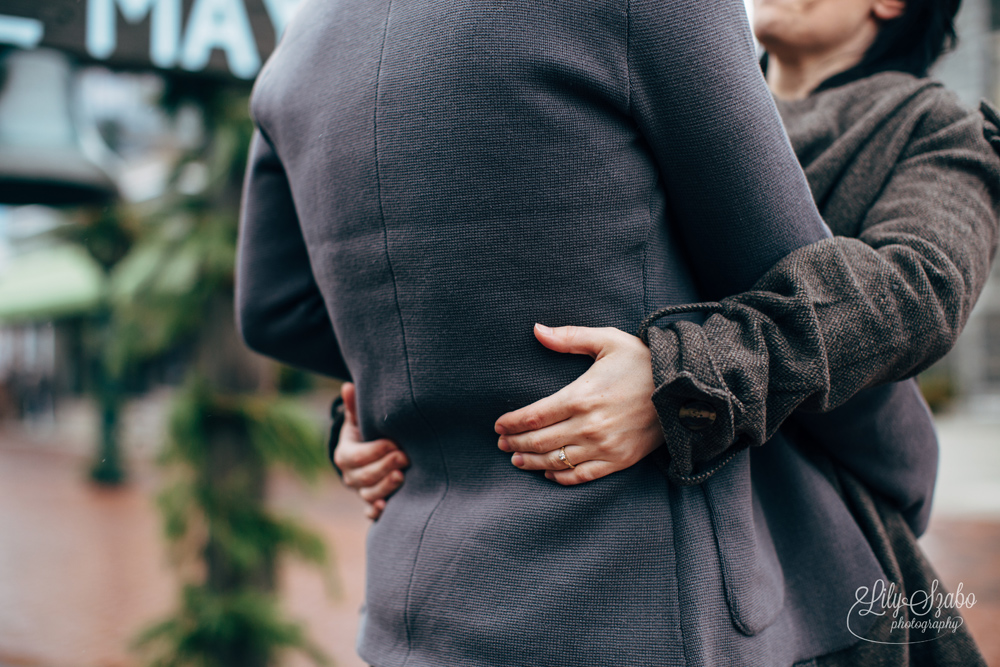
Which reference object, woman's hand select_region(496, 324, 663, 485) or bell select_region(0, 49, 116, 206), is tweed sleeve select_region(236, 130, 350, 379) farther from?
bell select_region(0, 49, 116, 206)

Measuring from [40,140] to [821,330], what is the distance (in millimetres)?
2802

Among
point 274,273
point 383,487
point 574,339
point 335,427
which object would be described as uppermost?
point 574,339

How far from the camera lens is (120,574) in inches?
228

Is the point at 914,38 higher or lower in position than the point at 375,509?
higher

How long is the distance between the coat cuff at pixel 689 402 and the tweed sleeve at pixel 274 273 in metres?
0.70

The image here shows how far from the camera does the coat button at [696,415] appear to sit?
0.77m

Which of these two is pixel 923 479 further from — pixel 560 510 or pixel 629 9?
pixel 629 9

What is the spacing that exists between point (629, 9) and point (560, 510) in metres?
0.56

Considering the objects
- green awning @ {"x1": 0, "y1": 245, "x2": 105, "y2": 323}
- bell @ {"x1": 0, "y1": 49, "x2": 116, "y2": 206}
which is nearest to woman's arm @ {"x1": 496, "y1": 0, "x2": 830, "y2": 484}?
bell @ {"x1": 0, "y1": 49, "x2": 116, "y2": 206}

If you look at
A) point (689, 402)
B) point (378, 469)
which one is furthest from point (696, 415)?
point (378, 469)

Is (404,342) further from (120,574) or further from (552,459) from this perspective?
(120,574)

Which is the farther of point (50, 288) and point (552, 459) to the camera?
point (50, 288)

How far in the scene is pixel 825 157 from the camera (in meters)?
1.06
